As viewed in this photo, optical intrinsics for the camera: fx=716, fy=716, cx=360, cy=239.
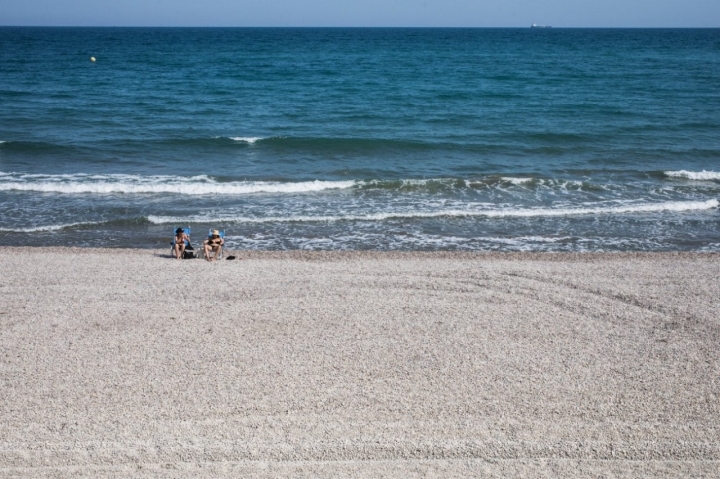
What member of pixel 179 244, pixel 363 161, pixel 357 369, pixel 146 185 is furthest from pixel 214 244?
pixel 363 161

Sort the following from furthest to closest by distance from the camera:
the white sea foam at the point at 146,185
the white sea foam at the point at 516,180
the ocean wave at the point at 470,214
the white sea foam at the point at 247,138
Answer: the white sea foam at the point at 247,138, the white sea foam at the point at 516,180, the white sea foam at the point at 146,185, the ocean wave at the point at 470,214

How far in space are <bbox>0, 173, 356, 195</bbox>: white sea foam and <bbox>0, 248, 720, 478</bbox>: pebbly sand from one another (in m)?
6.04

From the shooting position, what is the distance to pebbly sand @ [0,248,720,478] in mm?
7676

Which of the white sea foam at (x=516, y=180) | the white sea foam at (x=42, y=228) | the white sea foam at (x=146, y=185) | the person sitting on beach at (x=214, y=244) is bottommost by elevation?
the white sea foam at (x=42, y=228)

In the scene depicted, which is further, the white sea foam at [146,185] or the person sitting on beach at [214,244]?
the white sea foam at [146,185]

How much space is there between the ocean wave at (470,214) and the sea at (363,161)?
0.18 feet

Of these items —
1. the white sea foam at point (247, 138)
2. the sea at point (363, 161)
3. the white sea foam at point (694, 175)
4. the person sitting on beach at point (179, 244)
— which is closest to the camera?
the person sitting on beach at point (179, 244)

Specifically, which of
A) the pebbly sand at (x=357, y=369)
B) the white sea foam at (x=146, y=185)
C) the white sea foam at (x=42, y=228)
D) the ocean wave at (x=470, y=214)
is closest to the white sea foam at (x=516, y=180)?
the ocean wave at (x=470, y=214)

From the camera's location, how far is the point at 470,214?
1806cm

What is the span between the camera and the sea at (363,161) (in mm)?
17000

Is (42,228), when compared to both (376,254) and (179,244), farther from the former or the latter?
(376,254)

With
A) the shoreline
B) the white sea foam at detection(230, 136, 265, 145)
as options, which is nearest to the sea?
the white sea foam at detection(230, 136, 265, 145)

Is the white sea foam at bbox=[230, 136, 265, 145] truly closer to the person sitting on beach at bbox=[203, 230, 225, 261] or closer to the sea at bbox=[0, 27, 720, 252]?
the sea at bbox=[0, 27, 720, 252]

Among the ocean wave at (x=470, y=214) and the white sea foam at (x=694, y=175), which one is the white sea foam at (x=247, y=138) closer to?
the ocean wave at (x=470, y=214)
